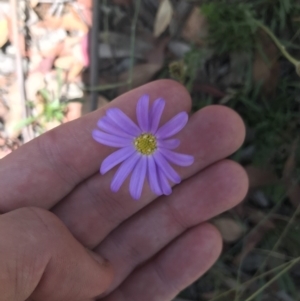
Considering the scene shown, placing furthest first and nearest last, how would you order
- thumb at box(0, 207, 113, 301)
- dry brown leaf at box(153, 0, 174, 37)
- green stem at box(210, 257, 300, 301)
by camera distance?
dry brown leaf at box(153, 0, 174, 37) → green stem at box(210, 257, 300, 301) → thumb at box(0, 207, 113, 301)

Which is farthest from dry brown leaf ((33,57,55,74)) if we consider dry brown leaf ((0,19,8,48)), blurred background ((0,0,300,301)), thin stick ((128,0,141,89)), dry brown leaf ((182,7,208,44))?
dry brown leaf ((182,7,208,44))

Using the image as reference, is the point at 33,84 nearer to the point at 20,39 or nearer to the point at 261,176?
the point at 20,39

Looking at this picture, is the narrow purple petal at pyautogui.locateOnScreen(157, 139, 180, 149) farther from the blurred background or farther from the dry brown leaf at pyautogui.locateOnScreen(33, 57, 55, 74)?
the dry brown leaf at pyautogui.locateOnScreen(33, 57, 55, 74)

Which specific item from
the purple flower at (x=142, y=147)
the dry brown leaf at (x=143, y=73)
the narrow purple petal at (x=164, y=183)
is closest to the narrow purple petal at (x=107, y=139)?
the purple flower at (x=142, y=147)

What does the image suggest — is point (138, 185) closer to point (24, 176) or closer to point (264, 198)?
point (24, 176)

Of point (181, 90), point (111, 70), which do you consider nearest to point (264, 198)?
point (181, 90)

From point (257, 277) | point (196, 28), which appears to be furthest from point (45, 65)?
point (257, 277)

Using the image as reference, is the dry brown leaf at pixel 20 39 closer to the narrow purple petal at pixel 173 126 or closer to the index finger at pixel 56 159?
the index finger at pixel 56 159
